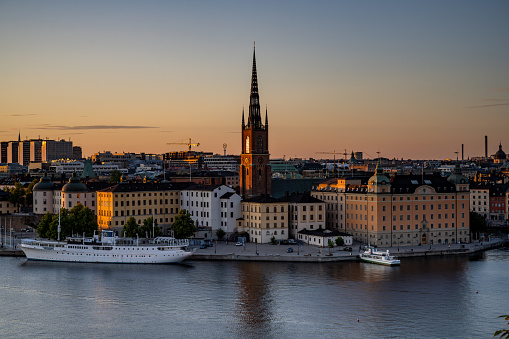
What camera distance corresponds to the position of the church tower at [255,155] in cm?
8288

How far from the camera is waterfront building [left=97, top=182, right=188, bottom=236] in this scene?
7644 cm

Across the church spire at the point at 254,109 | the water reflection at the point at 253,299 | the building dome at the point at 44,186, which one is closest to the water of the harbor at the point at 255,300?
the water reflection at the point at 253,299

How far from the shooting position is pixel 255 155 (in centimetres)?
8319

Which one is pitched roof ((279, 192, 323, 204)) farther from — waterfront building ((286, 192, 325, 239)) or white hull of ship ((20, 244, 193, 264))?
white hull of ship ((20, 244, 193, 264))

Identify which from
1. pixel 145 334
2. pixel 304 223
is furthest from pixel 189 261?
pixel 145 334

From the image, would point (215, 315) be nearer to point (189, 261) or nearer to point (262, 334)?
point (262, 334)

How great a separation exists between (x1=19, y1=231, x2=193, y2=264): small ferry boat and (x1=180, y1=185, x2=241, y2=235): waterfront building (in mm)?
8849

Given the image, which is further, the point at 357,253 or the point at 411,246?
the point at 411,246

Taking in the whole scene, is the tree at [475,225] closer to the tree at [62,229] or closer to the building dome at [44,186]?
the tree at [62,229]

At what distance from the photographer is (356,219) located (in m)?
73.1

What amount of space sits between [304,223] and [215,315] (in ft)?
99.0

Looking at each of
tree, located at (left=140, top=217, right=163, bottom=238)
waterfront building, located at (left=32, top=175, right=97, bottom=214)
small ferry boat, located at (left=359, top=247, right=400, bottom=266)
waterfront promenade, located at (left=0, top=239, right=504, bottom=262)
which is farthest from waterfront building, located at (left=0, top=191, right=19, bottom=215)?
small ferry boat, located at (left=359, top=247, right=400, bottom=266)

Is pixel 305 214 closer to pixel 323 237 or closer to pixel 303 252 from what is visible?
pixel 323 237

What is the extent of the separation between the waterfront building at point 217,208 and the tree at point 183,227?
11.9 feet
